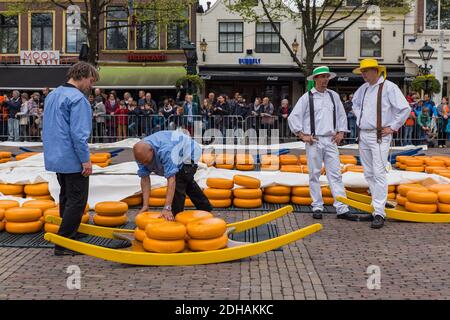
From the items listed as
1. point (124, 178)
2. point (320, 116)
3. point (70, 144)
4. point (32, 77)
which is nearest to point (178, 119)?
point (124, 178)

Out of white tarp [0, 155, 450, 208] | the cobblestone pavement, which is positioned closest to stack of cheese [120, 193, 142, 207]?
white tarp [0, 155, 450, 208]

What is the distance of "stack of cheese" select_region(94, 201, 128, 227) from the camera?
7.27m

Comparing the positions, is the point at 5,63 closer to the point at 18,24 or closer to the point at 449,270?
the point at 18,24

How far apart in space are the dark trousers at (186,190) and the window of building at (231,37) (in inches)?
1167

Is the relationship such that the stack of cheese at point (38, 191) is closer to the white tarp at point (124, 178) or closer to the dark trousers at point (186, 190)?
the white tarp at point (124, 178)

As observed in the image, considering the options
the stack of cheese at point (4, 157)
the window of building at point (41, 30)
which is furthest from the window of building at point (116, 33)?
the stack of cheese at point (4, 157)

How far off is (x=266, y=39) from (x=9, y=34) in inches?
610

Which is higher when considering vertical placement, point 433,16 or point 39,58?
point 433,16

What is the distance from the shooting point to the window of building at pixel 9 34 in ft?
120

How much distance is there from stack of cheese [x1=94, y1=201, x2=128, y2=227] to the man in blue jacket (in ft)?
3.44

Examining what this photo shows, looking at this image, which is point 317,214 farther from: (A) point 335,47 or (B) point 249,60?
(A) point 335,47

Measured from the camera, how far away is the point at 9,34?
36.7m
